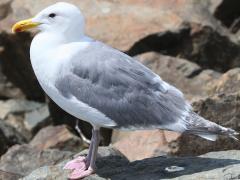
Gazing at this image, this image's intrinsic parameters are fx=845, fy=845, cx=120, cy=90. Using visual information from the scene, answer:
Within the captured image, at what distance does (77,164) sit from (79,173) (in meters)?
0.22

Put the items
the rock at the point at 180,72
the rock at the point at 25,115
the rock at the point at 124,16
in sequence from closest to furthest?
the rock at the point at 180,72 < the rock at the point at 124,16 < the rock at the point at 25,115

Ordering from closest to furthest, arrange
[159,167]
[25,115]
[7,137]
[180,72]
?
[159,167] → [7,137] → [180,72] → [25,115]

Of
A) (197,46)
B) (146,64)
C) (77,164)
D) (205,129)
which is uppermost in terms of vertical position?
(197,46)

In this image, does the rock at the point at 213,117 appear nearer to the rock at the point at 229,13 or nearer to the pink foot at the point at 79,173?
the pink foot at the point at 79,173

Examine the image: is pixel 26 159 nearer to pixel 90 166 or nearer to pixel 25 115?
pixel 90 166

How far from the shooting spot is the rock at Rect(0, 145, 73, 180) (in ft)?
31.9

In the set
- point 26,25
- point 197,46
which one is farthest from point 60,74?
point 197,46

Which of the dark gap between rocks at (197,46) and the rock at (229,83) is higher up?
the dark gap between rocks at (197,46)

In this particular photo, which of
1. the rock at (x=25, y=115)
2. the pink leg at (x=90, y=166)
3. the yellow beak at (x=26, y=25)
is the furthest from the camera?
the rock at (x=25, y=115)

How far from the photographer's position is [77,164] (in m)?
8.02

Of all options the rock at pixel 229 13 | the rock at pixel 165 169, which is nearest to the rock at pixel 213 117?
the rock at pixel 165 169

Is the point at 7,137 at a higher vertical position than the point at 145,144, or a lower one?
lower

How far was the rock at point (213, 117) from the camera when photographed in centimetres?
927

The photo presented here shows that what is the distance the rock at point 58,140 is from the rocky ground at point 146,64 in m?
0.01
